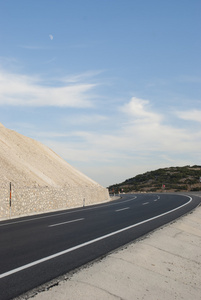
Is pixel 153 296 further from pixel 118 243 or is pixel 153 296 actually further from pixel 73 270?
pixel 118 243

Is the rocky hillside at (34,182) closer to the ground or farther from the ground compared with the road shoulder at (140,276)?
farther from the ground

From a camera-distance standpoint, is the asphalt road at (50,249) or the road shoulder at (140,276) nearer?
the road shoulder at (140,276)

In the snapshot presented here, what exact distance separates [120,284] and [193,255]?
3916mm

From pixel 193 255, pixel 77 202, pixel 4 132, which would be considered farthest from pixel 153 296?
pixel 4 132

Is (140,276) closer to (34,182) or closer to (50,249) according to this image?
(50,249)

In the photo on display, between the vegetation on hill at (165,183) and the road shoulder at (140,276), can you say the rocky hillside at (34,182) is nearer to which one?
the road shoulder at (140,276)

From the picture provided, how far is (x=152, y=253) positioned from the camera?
7.86 m

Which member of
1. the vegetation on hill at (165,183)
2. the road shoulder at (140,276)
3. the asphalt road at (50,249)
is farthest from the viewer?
the vegetation on hill at (165,183)

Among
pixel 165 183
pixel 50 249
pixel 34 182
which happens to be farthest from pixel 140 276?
pixel 165 183

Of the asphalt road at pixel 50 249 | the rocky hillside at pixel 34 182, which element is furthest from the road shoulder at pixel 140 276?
the rocky hillside at pixel 34 182

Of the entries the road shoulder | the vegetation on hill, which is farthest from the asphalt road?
the vegetation on hill

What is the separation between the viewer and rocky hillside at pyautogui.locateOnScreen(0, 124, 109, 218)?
64.8 feet

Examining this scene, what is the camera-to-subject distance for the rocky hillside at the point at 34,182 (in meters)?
19.8

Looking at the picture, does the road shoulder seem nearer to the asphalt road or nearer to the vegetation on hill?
the asphalt road
